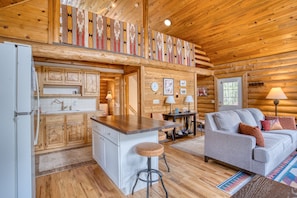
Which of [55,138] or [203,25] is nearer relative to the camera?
[55,138]

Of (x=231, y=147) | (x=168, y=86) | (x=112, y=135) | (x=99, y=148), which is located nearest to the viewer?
(x=112, y=135)

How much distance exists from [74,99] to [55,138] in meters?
1.22

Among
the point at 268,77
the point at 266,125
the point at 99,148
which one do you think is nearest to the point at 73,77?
the point at 99,148

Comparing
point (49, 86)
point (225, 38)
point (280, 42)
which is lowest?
point (49, 86)

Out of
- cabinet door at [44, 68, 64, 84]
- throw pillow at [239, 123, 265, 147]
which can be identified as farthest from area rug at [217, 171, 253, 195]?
cabinet door at [44, 68, 64, 84]

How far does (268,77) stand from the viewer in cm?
487

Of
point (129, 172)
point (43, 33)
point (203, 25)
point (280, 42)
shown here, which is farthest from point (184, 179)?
point (280, 42)

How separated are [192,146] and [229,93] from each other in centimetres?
307

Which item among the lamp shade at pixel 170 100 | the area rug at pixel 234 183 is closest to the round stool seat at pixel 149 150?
the area rug at pixel 234 183

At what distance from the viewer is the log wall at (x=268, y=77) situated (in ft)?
14.6

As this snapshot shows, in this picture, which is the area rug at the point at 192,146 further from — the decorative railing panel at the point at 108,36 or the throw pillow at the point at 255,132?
the decorative railing panel at the point at 108,36

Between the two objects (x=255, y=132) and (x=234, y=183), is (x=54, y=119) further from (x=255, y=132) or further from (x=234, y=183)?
(x=255, y=132)

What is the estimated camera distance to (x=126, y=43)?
396 centimetres

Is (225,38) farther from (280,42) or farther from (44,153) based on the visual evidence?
(44,153)
